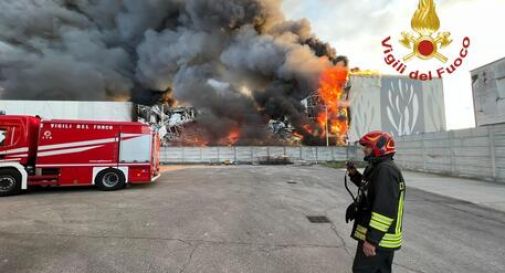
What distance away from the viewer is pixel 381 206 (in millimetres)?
2359

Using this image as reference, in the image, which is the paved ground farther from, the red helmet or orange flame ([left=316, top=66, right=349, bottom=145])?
orange flame ([left=316, top=66, right=349, bottom=145])

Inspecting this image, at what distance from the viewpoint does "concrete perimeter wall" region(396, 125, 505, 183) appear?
39.8ft

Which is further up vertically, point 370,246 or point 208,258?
point 370,246

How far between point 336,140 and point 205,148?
48.7 feet

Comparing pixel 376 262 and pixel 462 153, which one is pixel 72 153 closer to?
pixel 376 262

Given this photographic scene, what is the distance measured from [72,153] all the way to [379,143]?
35.7ft

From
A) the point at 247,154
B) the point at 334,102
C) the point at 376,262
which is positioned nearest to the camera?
the point at 376,262

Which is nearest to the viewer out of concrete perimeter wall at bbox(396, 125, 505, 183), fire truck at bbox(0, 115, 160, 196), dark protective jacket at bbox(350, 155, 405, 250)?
dark protective jacket at bbox(350, 155, 405, 250)

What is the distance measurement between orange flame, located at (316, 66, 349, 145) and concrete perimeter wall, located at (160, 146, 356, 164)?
398 centimetres

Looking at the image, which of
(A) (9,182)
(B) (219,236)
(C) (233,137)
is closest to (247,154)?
(C) (233,137)

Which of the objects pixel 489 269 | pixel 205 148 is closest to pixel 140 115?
pixel 205 148

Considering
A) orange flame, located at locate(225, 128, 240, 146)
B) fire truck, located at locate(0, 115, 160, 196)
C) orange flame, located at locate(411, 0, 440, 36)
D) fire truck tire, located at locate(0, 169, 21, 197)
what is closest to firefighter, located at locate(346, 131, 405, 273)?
fire truck, located at locate(0, 115, 160, 196)

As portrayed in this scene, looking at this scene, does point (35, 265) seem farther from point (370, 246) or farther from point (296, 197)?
point (296, 197)

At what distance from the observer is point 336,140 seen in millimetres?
34906
